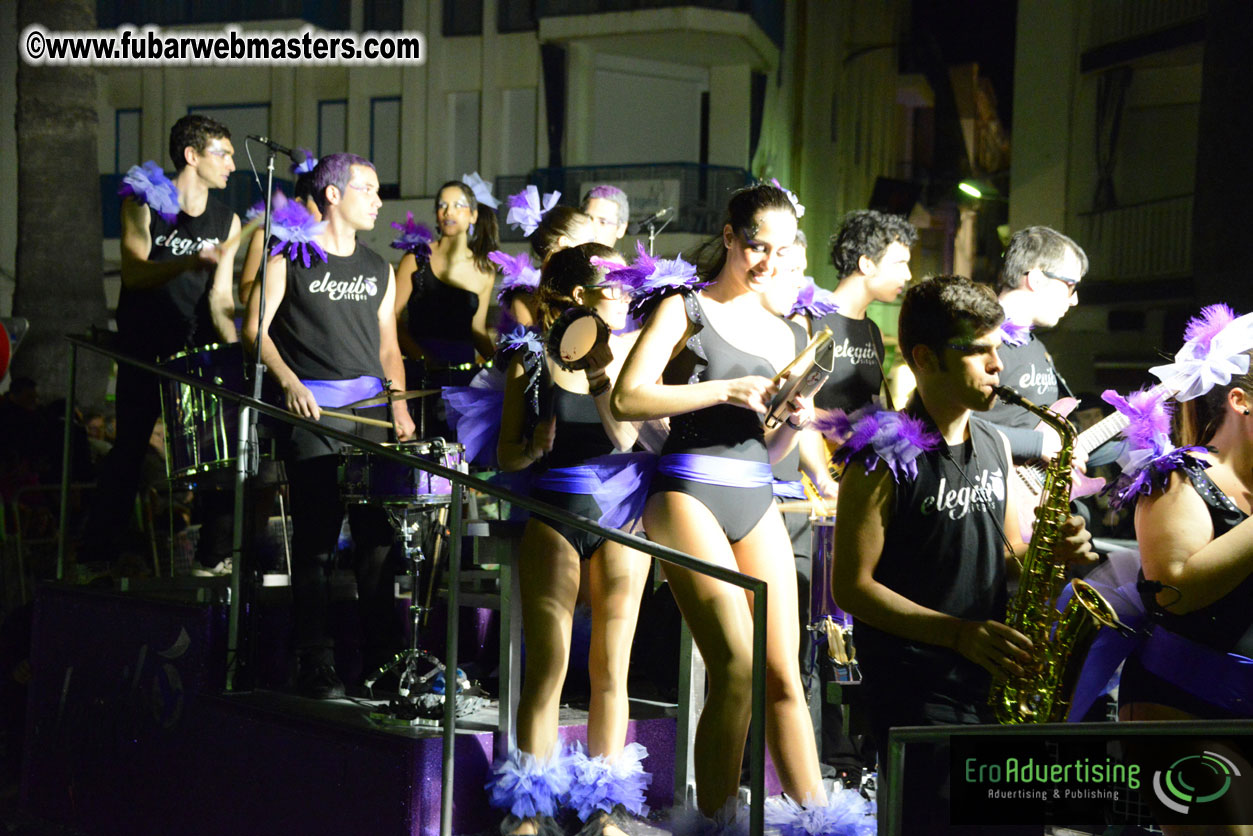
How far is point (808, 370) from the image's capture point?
3.13 meters

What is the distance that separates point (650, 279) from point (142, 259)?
2.80m

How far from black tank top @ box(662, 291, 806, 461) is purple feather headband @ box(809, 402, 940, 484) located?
412 mm

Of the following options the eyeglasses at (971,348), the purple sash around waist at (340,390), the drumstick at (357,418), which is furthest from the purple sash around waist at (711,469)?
the purple sash around waist at (340,390)

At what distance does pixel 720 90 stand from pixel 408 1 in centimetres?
457

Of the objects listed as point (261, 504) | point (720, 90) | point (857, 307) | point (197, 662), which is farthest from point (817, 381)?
point (720, 90)

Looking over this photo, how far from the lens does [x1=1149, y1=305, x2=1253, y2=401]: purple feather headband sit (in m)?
3.11

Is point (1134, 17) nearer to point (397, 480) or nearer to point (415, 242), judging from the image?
point (415, 242)

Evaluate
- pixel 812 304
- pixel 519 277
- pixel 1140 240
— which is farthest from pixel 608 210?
pixel 1140 240

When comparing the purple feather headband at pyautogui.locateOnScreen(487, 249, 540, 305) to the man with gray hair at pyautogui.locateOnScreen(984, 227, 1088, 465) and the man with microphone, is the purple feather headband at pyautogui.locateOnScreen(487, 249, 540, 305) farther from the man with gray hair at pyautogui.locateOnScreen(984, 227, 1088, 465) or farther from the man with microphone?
the man with gray hair at pyautogui.locateOnScreen(984, 227, 1088, 465)

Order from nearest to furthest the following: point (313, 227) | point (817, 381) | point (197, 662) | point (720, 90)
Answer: point (817, 381)
point (197, 662)
point (313, 227)
point (720, 90)

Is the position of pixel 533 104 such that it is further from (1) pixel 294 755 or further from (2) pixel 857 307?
(1) pixel 294 755

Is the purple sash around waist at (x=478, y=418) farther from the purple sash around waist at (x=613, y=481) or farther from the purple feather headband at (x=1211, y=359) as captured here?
the purple feather headband at (x=1211, y=359)

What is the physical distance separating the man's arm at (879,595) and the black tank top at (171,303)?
128 inches

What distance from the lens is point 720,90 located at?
18141 millimetres
